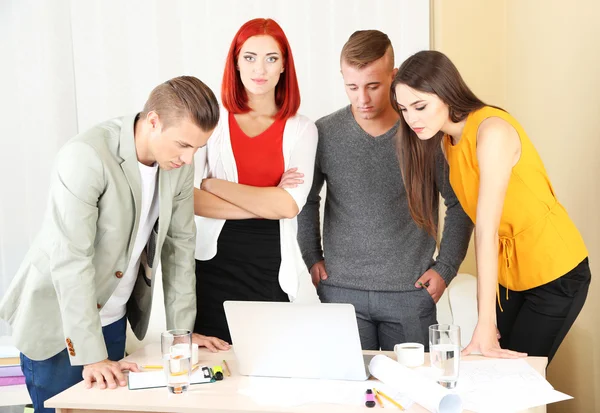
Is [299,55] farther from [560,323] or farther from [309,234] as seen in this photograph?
[560,323]

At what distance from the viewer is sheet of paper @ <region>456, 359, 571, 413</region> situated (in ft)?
5.04

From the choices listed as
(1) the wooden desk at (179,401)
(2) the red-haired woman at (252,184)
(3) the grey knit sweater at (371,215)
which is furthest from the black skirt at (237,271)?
(1) the wooden desk at (179,401)

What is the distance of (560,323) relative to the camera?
1994mm

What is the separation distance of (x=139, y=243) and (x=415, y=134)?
0.88 m

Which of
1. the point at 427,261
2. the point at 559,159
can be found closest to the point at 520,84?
the point at 559,159

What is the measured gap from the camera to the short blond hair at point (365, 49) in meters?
2.25

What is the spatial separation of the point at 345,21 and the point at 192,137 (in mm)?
2116

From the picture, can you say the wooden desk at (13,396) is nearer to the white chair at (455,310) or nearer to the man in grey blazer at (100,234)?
the white chair at (455,310)

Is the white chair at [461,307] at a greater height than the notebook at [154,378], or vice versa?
the notebook at [154,378]

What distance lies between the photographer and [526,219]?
197 cm

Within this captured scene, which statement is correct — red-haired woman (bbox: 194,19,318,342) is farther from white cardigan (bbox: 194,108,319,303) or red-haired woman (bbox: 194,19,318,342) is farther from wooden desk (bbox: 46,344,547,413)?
wooden desk (bbox: 46,344,547,413)

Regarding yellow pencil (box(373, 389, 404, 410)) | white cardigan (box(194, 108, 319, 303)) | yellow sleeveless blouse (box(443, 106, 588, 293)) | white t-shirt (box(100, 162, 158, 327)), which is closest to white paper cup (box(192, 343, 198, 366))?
white t-shirt (box(100, 162, 158, 327))

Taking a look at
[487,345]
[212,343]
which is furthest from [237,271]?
[487,345]

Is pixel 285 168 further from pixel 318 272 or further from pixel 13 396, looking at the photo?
pixel 13 396
